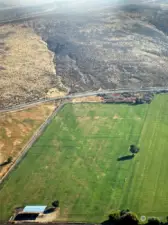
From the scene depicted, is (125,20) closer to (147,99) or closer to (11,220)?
(147,99)

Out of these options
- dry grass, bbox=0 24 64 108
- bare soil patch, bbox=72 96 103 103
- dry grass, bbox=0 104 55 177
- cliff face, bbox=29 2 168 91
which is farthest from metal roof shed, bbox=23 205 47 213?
cliff face, bbox=29 2 168 91

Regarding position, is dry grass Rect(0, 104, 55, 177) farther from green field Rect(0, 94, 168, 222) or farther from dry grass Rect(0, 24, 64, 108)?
dry grass Rect(0, 24, 64, 108)

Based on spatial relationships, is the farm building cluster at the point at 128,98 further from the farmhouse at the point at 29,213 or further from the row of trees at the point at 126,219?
the row of trees at the point at 126,219

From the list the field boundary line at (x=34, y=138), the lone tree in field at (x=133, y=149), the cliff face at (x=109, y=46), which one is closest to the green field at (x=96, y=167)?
the lone tree in field at (x=133, y=149)

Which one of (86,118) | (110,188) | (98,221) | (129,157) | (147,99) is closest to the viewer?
(98,221)

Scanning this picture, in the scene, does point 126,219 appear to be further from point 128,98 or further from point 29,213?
point 128,98

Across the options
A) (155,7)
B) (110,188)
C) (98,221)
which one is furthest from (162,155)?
(155,7)
